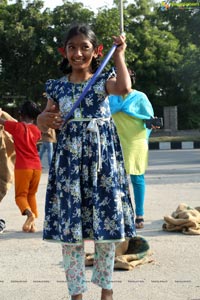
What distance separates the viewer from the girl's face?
3.63m

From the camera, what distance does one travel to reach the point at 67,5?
86.3 feet

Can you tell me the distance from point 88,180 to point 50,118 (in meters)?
0.41

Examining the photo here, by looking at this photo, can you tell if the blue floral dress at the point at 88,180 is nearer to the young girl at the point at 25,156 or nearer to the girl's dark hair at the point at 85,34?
the girl's dark hair at the point at 85,34

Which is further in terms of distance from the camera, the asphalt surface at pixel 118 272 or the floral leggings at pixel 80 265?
the asphalt surface at pixel 118 272

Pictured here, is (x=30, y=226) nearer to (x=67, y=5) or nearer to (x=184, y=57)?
(x=67, y=5)

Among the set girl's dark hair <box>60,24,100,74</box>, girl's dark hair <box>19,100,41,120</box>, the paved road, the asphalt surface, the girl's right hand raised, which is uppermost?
girl's dark hair <box>60,24,100,74</box>

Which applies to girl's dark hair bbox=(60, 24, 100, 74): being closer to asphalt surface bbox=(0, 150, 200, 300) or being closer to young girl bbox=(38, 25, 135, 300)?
young girl bbox=(38, 25, 135, 300)

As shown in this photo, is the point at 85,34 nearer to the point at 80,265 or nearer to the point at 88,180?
the point at 88,180

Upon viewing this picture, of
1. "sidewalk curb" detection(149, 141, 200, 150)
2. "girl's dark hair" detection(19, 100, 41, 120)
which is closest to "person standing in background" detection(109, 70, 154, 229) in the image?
"girl's dark hair" detection(19, 100, 41, 120)

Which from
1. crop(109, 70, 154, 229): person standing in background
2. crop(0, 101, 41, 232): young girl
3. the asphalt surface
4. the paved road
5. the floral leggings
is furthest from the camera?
the paved road

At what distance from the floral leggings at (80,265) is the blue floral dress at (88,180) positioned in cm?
10

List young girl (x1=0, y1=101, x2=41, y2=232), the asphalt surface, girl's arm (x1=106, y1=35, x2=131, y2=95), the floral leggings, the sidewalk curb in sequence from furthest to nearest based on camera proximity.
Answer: the sidewalk curb, young girl (x1=0, y1=101, x2=41, y2=232), the asphalt surface, the floral leggings, girl's arm (x1=106, y1=35, x2=131, y2=95)

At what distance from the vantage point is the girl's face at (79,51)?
3.63 metres

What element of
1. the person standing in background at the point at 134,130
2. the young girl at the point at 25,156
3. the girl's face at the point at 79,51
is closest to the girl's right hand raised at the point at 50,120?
the girl's face at the point at 79,51
